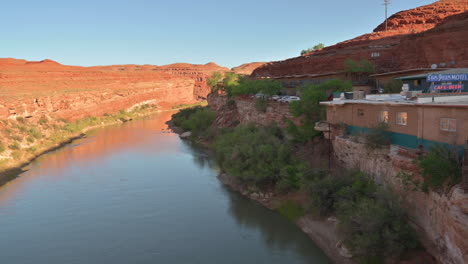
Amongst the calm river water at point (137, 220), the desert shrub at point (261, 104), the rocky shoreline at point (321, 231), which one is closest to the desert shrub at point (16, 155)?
the calm river water at point (137, 220)

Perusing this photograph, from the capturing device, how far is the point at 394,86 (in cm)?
1922

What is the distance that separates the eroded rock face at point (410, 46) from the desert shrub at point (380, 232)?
17.9 meters

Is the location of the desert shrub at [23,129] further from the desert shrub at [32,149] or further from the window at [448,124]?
the window at [448,124]

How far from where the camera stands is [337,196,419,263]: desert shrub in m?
9.09

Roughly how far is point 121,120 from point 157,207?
3812cm

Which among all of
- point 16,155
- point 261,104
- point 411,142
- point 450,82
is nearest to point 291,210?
point 411,142

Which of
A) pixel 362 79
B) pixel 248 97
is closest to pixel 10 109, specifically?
pixel 248 97

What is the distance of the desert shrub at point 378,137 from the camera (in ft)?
37.2

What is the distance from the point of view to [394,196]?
977 cm

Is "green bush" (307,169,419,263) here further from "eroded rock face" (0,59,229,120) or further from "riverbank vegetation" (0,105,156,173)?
"eroded rock face" (0,59,229,120)

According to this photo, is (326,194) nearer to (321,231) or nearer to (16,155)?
(321,231)

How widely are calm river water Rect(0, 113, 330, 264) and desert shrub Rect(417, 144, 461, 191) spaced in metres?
4.17

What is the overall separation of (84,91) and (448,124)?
53.3 m

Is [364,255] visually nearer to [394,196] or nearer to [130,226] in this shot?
[394,196]
